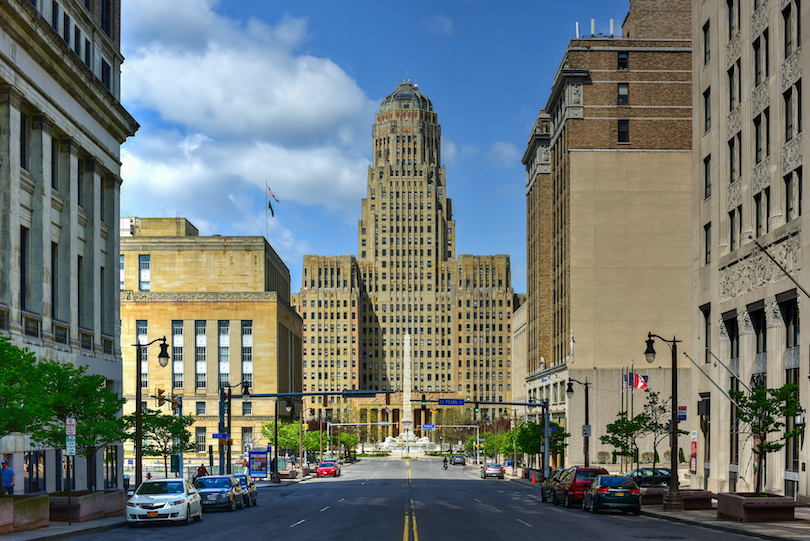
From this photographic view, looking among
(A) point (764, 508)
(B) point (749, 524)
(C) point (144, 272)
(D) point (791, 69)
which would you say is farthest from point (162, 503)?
(C) point (144, 272)

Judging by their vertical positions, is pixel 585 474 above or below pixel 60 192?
below

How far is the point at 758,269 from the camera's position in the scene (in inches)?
1857

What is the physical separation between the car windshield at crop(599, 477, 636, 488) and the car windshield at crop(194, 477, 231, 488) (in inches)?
643

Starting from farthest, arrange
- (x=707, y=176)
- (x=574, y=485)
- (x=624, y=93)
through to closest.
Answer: (x=624, y=93), (x=707, y=176), (x=574, y=485)

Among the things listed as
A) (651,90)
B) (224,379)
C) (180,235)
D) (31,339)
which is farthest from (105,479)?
(180,235)

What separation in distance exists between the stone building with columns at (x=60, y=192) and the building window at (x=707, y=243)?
3465 centimetres

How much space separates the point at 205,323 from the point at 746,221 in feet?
295

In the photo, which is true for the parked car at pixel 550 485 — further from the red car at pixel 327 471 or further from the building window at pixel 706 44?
the red car at pixel 327 471

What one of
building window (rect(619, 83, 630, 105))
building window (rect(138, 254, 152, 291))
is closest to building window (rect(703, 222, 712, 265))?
building window (rect(619, 83, 630, 105))

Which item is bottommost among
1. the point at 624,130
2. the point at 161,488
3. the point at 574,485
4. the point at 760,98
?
the point at 574,485

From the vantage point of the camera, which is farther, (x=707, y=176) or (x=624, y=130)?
(x=624, y=130)

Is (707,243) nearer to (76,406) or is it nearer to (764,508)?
(764,508)

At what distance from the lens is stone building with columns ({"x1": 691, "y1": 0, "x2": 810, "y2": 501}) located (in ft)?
143

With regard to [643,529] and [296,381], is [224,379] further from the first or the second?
[643,529]
